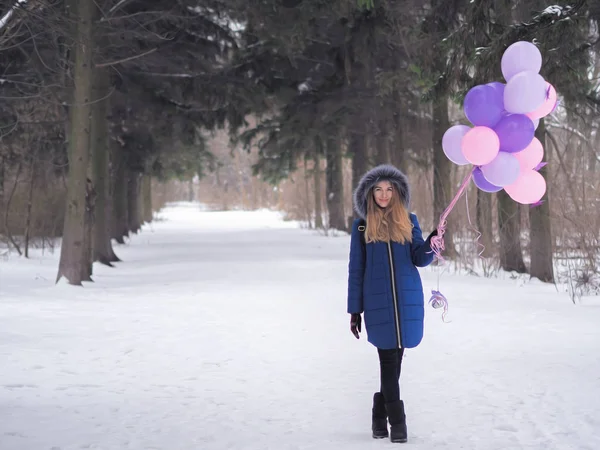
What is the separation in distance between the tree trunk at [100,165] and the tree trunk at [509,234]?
28.3 ft

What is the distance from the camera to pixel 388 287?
467 centimetres

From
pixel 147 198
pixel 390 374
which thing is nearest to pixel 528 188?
pixel 390 374

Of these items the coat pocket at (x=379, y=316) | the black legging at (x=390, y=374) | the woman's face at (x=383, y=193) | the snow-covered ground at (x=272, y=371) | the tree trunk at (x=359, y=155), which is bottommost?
the snow-covered ground at (x=272, y=371)

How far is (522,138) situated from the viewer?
497 cm

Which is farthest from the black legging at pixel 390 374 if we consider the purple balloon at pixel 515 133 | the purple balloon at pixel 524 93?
the purple balloon at pixel 524 93

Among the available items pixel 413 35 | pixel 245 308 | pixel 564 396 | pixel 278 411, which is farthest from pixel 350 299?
pixel 413 35

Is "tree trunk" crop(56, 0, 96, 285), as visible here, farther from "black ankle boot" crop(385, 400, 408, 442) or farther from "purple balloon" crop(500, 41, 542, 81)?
"black ankle boot" crop(385, 400, 408, 442)

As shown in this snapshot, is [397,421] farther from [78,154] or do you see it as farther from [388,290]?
[78,154]

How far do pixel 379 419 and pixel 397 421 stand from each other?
0.19m

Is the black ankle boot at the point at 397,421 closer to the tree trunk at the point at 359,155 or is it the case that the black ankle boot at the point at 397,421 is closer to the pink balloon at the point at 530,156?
the pink balloon at the point at 530,156

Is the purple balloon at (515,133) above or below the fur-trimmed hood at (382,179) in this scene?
above

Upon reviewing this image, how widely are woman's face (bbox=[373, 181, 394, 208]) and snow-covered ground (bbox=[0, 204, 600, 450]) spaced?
60.4 inches

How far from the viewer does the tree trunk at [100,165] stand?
1664 cm

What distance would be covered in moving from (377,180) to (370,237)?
41 centimetres
